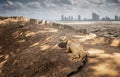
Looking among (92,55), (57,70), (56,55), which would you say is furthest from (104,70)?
(56,55)

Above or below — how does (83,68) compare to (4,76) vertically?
above

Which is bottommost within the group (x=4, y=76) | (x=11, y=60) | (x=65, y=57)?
(x=4, y=76)

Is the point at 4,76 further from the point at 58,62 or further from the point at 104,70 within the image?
the point at 104,70

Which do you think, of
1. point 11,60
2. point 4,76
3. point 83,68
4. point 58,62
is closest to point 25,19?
point 11,60

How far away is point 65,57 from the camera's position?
5805 mm

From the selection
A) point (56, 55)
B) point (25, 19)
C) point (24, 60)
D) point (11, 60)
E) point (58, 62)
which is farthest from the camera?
point (25, 19)

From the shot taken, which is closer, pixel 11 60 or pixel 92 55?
pixel 92 55

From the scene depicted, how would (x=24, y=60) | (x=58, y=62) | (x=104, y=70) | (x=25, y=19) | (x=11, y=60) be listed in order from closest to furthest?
1. (x=104, y=70)
2. (x=58, y=62)
3. (x=24, y=60)
4. (x=11, y=60)
5. (x=25, y=19)

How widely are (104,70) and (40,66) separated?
2456 mm

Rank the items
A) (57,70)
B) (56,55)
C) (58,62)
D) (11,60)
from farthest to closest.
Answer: (11,60)
(56,55)
(58,62)
(57,70)

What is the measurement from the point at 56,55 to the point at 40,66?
0.81 meters

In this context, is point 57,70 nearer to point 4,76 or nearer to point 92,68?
point 92,68

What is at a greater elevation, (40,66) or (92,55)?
(92,55)

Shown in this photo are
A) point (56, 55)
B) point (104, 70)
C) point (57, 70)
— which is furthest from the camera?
point (56, 55)
